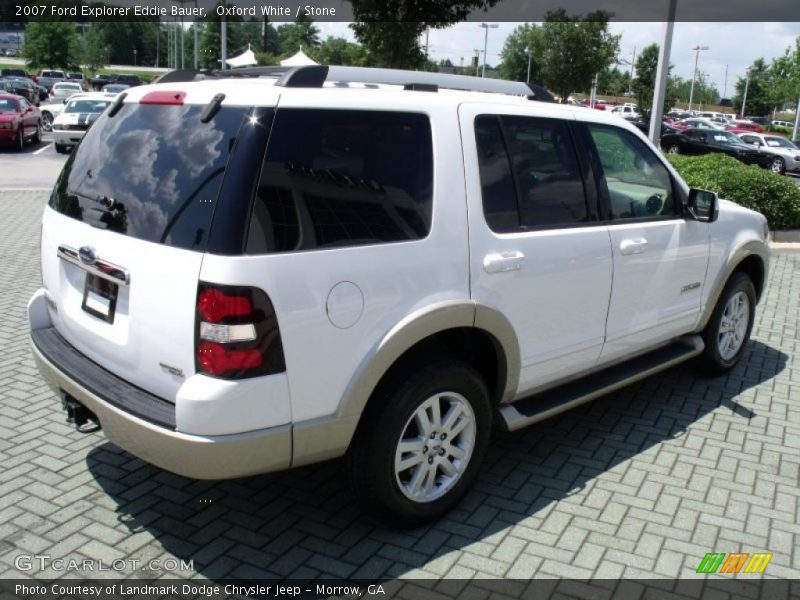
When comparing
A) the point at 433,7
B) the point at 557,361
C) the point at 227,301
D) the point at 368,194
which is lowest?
the point at 557,361

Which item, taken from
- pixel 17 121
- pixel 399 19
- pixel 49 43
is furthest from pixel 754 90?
pixel 17 121

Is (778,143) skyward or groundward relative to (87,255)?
groundward

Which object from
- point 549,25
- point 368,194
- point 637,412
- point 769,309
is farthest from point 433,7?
point 549,25

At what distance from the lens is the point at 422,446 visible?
3.44 meters

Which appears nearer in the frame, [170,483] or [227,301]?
[227,301]

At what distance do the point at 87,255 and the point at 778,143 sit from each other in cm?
2933

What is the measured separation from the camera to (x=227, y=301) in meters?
2.76

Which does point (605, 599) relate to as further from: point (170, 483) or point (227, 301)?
point (170, 483)

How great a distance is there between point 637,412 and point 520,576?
2214 millimetres

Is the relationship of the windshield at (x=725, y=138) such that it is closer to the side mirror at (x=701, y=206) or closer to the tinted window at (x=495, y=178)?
the side mirror at (x=701, y=206)

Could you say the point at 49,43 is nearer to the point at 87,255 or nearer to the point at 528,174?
the point at 87,255

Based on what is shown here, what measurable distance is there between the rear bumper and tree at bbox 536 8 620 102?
4398 centimetres

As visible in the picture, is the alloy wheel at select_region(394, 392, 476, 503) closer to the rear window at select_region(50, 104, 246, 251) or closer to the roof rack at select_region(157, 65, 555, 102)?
the rear window at select_region(50, 104, 246, 251)

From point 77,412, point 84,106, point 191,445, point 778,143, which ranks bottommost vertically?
point 77,412
